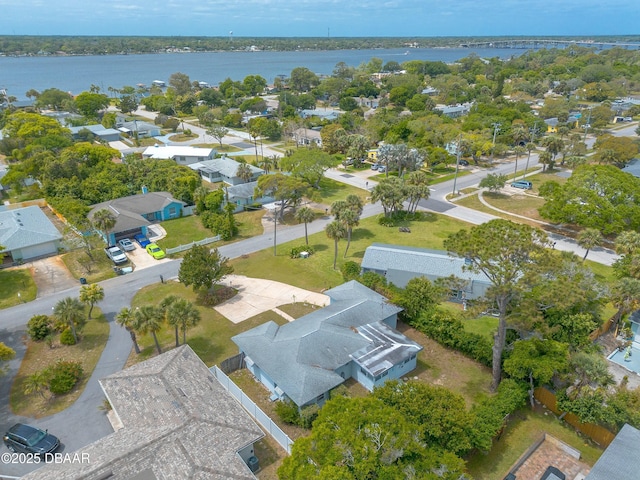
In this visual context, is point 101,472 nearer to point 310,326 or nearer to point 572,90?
point 310,326

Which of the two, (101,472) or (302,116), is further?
(302,116)

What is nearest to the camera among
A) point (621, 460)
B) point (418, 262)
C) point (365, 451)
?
point (365, 451)

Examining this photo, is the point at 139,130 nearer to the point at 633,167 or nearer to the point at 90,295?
the point at 90,295

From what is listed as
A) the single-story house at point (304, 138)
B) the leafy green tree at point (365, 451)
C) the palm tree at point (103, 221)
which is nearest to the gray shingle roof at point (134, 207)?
the palm tree at point (103, 221)

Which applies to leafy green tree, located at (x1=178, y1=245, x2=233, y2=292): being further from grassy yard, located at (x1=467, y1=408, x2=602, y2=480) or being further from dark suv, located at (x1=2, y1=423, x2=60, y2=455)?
grassy yard, located at (x1=467, y1=408, x2=602, y2=480)

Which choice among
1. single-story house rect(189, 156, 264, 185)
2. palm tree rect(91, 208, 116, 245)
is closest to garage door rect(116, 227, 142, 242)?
palm tree rect(91, 208, 116, 245)

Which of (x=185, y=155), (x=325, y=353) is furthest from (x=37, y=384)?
(x=185, y=155)

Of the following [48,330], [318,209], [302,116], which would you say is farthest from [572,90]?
[48,330]
